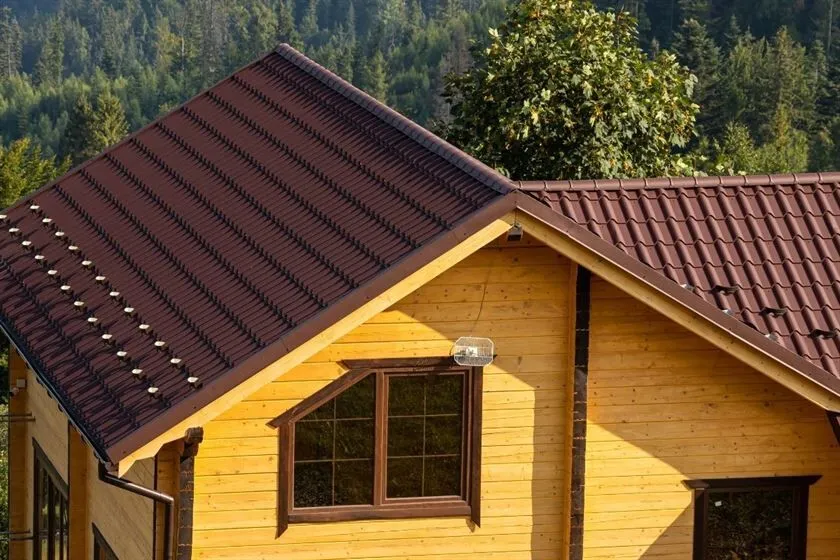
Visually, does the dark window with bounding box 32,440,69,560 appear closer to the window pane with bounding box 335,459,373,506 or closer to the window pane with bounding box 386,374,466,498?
the window pane with bounding box 335,459,373,506

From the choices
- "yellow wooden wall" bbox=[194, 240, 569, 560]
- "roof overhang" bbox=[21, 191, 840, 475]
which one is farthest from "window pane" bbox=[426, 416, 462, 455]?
"roof overhang" bbox=[21, 191, 840, 475]

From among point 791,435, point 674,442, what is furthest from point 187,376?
point 791,435

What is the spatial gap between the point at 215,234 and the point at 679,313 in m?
4.60

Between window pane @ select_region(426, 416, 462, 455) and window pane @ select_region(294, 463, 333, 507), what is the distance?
844 mm

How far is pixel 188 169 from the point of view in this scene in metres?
17.6


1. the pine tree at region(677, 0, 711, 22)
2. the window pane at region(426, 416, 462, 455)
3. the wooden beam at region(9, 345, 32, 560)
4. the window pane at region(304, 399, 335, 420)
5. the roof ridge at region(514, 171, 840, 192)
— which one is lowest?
the pine tree at region(677, 0, 711, 22)

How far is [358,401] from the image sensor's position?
13.7 metres

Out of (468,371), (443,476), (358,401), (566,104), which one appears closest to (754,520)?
(443,476)

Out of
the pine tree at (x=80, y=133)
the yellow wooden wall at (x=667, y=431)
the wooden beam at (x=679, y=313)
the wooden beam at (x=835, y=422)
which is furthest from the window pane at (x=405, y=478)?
the pine tree at (x=80, y=133)

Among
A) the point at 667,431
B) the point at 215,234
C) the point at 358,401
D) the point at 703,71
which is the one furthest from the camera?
the point at 703,71

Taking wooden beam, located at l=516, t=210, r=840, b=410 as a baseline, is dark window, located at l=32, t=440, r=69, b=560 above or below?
below

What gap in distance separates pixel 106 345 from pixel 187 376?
1845 mm

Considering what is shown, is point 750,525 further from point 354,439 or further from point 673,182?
point 354,439

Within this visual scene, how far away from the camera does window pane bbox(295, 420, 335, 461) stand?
13617 millimetres
